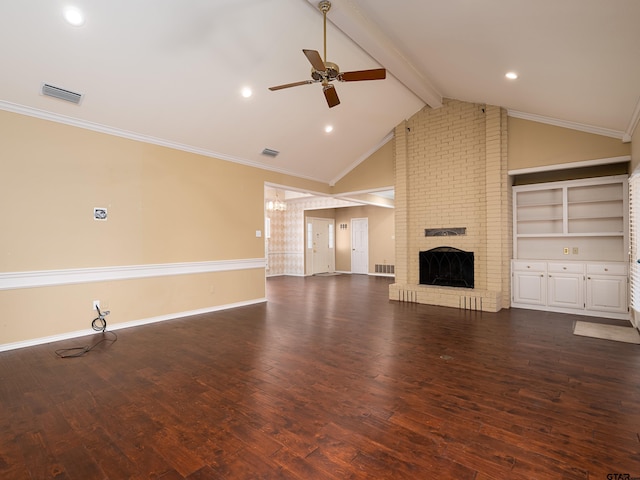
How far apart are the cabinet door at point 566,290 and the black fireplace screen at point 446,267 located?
4.24 ft

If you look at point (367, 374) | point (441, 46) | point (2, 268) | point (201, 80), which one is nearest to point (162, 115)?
point (201, 80)

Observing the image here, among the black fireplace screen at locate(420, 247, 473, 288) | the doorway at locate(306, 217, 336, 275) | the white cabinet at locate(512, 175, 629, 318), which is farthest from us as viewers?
the doorway at locate(306, 217, 336, 275)

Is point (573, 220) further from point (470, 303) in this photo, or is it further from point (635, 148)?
point (470, 303)

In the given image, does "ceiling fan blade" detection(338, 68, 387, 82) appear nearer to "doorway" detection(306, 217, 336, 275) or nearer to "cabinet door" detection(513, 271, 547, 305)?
"cabinet door" detection(513, 271, 547, 305)

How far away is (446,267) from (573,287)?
2043 millimetres

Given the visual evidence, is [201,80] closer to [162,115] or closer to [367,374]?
[162,115]

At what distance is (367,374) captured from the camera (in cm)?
308

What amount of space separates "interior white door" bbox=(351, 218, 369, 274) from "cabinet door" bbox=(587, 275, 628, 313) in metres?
7.17

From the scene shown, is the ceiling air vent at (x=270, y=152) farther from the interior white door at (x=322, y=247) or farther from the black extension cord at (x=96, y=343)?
the interior white door at (x=322, y=247)

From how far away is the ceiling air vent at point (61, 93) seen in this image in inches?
148

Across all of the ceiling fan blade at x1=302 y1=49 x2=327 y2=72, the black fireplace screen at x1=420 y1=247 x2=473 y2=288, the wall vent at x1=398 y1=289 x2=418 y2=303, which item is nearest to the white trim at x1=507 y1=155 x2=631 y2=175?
the black fireplace screen at x1=420 y1=247 x2=473 y2=288

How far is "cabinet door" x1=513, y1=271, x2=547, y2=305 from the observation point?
18.8ft

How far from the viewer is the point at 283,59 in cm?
438

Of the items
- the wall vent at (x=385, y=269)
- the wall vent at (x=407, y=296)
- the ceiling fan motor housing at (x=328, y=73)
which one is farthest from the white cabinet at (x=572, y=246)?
the wall vent at (x=385, y=269)
